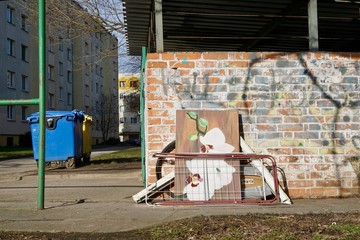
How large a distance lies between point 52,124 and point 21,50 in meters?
30.0

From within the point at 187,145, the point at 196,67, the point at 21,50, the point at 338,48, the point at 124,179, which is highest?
the point at 21,50

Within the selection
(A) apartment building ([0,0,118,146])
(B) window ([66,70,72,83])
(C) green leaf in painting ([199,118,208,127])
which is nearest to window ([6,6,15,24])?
(A) apartment building ([0,0,118,146])

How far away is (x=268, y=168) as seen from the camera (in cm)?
768

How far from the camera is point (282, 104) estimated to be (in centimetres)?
784

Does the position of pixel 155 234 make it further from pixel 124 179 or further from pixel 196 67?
pixel 124 179

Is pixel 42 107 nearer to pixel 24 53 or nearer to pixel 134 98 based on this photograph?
pixel 134 98

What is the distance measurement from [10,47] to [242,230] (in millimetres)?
37958

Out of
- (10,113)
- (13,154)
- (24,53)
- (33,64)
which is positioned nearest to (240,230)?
(13,154)

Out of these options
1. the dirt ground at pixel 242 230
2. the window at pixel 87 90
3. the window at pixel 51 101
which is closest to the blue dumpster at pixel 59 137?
the dirt ground at pixel 242 230

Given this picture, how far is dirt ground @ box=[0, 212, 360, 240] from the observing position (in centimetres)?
495

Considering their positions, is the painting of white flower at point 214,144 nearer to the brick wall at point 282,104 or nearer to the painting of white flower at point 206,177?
the painting of white flower at point 206,177

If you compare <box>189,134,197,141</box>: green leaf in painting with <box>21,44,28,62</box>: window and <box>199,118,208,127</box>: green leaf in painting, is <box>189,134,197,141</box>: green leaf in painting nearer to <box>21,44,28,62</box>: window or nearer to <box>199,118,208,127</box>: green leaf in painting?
<box>199,118,208,127</box>: green leaf in painting

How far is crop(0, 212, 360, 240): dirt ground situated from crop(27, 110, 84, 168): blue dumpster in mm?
8256

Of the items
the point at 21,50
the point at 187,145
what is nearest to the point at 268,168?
the point at 187,145
